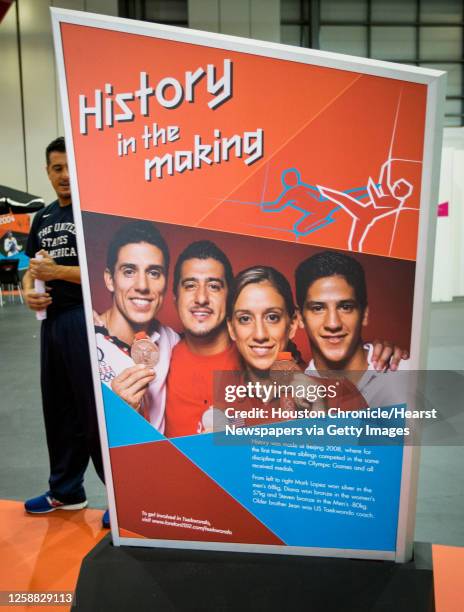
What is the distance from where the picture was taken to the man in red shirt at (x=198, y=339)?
4.66ft

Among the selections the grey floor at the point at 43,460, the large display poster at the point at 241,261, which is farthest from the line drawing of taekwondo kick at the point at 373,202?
the grey floor at the point at 43,460

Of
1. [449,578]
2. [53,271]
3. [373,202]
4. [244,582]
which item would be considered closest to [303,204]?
[373,202]

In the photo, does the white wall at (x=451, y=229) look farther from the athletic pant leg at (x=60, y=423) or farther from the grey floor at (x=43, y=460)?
the athletic pant leg at (x=60, y=423)

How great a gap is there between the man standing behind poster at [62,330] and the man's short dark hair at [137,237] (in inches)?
32.9

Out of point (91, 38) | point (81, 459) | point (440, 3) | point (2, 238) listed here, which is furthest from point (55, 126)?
point (91, 38)

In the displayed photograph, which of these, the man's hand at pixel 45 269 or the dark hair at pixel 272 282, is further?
the man's hand at pixel 45 269

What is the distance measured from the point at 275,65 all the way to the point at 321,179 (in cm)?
25

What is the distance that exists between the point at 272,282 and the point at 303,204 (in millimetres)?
186

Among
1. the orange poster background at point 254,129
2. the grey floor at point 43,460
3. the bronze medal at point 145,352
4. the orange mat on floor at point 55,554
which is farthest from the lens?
the grey floor at point 43,460

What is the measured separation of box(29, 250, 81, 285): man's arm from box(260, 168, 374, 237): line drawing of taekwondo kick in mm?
1128

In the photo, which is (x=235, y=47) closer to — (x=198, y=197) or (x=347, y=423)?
(x=198, y=197)

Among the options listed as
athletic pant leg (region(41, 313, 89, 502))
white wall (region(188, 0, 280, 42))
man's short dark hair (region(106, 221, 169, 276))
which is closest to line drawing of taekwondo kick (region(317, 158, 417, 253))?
man's short dark hair (region(106, 221, 169, 276))

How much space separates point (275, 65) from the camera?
129cm

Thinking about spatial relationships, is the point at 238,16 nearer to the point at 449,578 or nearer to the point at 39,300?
the point at 39,300
